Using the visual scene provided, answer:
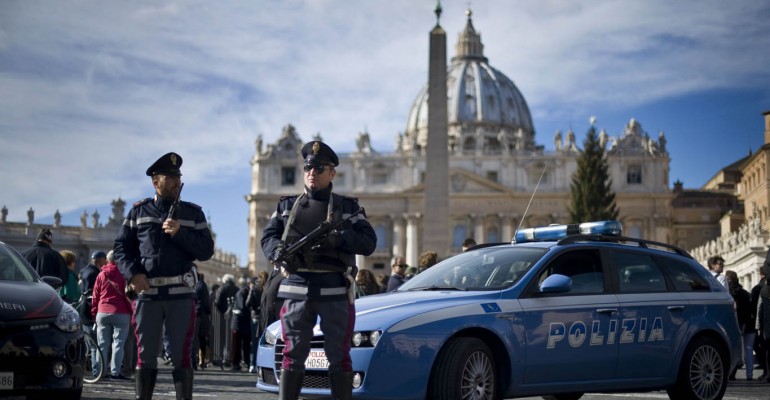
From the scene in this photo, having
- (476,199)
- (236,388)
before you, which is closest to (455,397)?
(236,388)

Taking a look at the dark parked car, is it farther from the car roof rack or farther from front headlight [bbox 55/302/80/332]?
the car roof rack

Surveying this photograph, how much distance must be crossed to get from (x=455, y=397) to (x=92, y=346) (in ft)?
22.7

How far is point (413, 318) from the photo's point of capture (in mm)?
8633

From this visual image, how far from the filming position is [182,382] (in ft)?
26.3

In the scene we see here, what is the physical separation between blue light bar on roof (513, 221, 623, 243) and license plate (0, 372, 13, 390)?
483cm

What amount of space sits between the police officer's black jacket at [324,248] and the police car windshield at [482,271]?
1.93 meters

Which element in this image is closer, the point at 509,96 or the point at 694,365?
the point at 694,365

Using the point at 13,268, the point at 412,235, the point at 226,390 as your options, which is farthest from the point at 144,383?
the point at 412,235

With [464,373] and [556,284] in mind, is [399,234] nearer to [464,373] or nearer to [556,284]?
[556,284]

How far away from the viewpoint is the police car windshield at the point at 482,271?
9680 millimetres

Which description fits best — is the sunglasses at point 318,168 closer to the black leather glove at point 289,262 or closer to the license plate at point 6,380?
the black leather glove at point 289,262

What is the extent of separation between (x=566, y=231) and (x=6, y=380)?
5.22m

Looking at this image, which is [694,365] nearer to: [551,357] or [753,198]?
[551,357]

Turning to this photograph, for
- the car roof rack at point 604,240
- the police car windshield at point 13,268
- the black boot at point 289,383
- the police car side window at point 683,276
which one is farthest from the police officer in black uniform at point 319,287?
the police car side window at point 683,276
